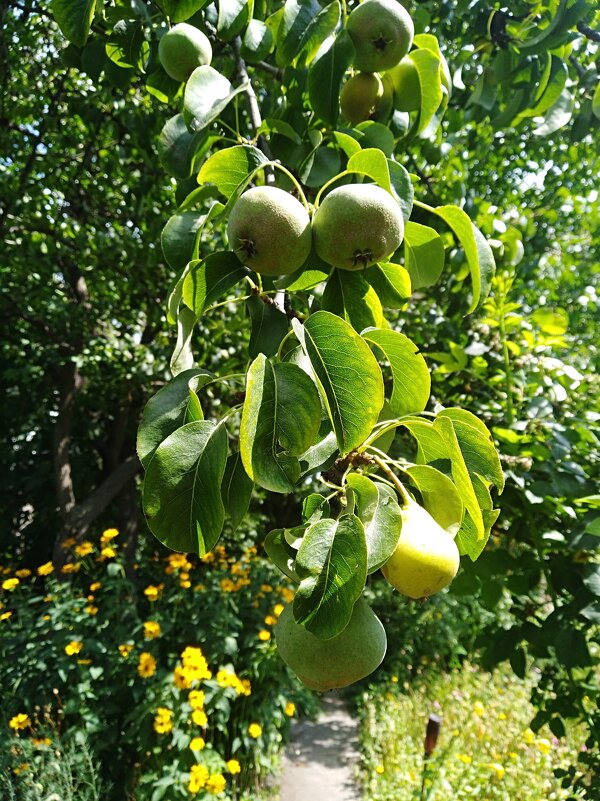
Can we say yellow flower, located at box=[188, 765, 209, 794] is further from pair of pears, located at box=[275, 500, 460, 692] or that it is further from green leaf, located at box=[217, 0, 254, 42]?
green leaf, located at box=[217, 0, 254, 42]

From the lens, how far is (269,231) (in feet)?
2.44

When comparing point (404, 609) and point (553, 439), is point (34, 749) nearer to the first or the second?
point (553, 439)

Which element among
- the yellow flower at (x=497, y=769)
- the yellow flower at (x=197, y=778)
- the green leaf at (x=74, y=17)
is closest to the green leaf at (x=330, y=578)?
the green leaf at (x=74, y=17)

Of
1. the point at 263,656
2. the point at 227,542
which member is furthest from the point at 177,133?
the point at 227,542

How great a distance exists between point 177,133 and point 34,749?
2883mm

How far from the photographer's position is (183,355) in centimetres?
87

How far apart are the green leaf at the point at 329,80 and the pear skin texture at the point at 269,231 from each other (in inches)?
14.0

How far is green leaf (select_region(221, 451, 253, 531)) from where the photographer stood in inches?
33.7

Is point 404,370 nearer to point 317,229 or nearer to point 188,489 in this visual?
point 317,229

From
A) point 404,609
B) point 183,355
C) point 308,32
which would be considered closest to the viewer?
point 183,355

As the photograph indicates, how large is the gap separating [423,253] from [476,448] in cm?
42

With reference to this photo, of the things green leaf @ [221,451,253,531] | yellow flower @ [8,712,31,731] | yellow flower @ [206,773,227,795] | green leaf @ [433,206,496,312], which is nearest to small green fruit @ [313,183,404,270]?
green leaf @ [433,206,496,312]

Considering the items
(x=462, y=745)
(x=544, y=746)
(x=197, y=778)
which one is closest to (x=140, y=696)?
(x=197, y=778)

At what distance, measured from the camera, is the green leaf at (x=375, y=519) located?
0.67 metres
